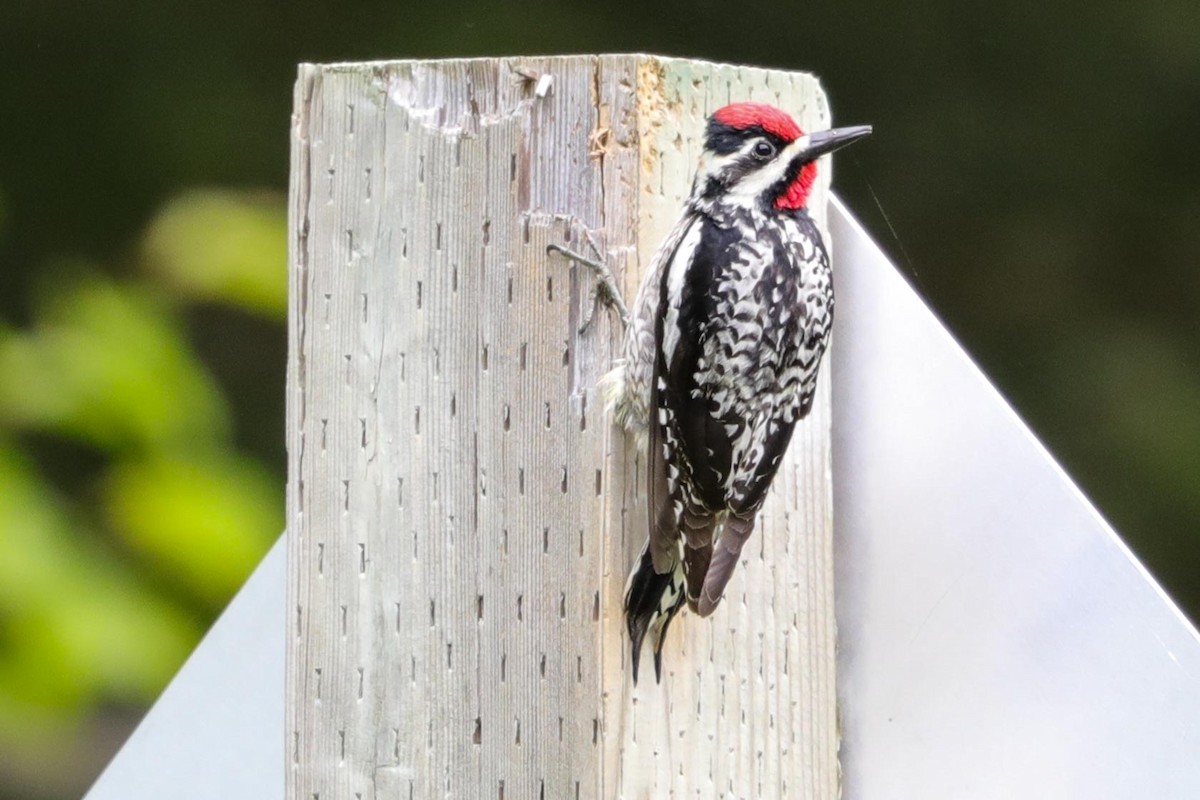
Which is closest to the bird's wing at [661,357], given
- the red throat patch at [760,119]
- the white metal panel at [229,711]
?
the red throat patch at [760,119]

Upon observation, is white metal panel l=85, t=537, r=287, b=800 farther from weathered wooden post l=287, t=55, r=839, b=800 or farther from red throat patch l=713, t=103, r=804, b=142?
red throat patch l=713, t=103, r=804, b=142

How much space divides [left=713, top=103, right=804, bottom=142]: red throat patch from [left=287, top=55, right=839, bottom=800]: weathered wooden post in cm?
4

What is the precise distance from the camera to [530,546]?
55.9 inches

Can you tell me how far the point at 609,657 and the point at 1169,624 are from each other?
0.57m

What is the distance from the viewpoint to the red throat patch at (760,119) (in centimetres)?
151

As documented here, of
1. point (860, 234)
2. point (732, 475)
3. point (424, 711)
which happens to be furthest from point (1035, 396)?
point (424, 711)

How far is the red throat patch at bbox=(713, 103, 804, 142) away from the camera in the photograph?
4.95ft

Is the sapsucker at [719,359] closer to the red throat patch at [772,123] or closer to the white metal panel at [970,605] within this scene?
the red throat patch at [772,123]

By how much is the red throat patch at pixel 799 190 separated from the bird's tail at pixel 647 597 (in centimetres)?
44

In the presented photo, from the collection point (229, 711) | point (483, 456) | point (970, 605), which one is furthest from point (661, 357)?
point (229, 711)

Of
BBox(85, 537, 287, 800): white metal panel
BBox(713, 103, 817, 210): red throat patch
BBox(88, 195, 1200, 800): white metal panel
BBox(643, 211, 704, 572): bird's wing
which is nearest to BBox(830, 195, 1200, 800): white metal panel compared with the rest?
BBox(88, 195, 1200, 800): white metal panel

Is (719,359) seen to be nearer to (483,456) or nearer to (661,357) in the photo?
(661,357)

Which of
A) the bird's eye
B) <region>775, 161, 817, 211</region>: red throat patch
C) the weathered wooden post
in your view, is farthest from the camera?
<region>775, 161, 817, 211</region>: red throat patch

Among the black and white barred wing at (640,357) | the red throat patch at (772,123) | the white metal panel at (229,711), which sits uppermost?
the red throat patch at (772,123)
